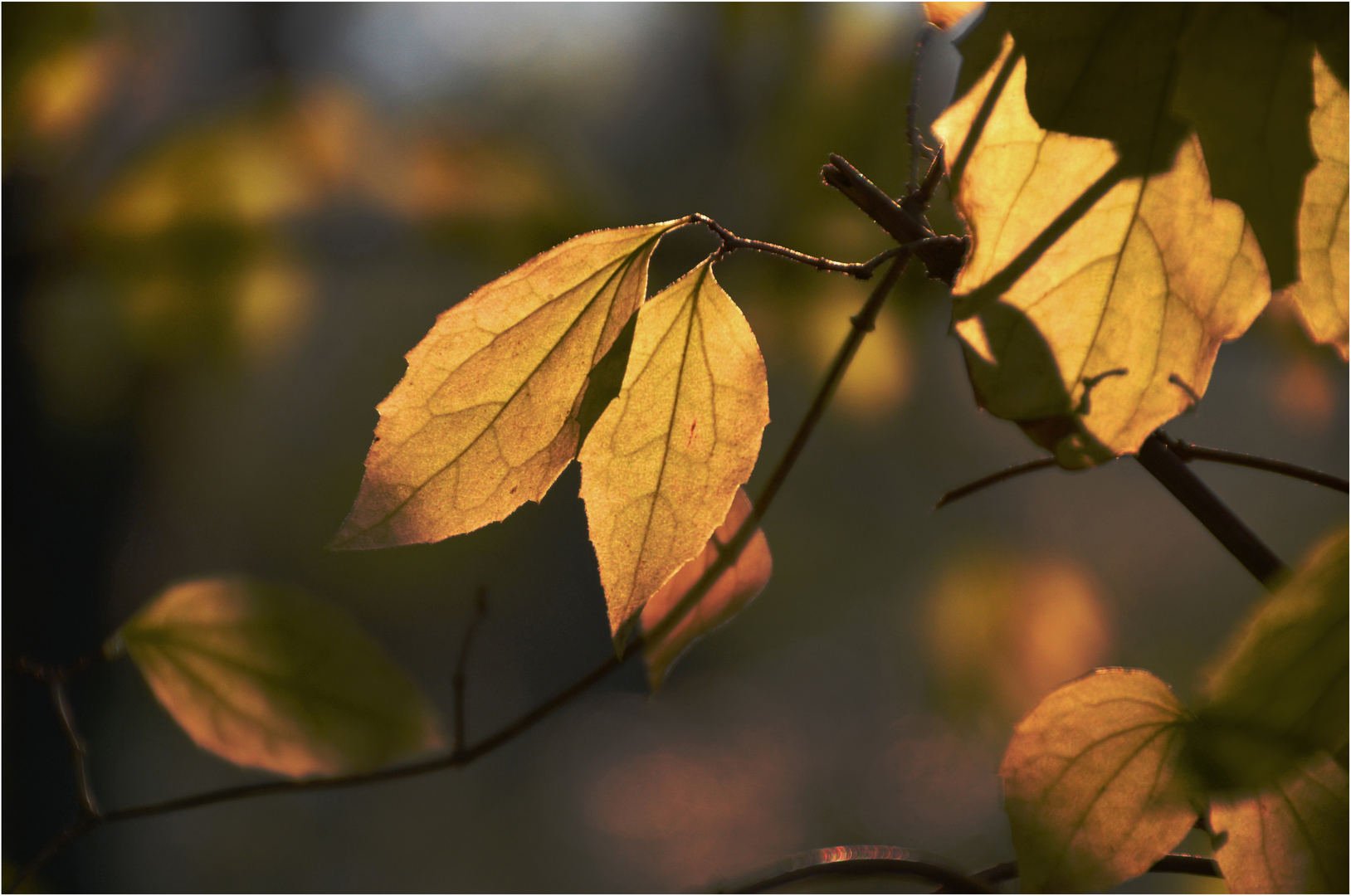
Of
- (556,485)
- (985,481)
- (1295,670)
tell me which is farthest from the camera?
(556,485)

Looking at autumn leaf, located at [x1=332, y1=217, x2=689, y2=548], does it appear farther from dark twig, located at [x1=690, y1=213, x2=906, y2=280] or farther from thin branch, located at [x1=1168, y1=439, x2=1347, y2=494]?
thin branch, located at [x1=1168, y1=439, x2=1347, y2=494]

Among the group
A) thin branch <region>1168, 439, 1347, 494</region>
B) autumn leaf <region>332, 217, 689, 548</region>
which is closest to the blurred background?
thin branch <region>1168, 439, 1347, 494</region>

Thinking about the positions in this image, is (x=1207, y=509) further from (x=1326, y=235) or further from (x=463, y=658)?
(x=463, y=658)

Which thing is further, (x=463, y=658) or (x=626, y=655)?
(x=463, y=658)

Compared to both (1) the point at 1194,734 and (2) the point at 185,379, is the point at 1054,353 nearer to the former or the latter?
(1) the point at 1194,734

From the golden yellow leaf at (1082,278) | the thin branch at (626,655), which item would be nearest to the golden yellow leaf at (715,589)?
the thin branch at (626,655)

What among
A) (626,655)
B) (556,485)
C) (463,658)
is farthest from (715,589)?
(556,485)
